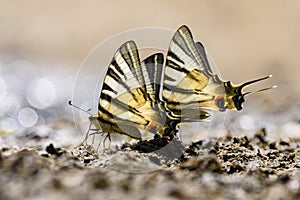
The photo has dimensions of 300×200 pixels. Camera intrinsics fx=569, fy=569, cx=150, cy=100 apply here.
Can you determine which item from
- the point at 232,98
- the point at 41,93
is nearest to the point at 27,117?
the point at 41,93

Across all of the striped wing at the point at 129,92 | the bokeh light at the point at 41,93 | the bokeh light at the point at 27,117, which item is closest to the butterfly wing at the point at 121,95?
the striped wing at the point at 129,92

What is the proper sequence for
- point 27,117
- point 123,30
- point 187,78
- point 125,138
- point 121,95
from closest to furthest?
point 121,95 < point 187,78 < point 125,138 < point 27,117 < point 123,30

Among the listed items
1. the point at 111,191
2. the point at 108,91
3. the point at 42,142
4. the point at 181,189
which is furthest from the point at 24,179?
the point at 42,142

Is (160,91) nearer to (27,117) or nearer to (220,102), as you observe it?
(220,102)

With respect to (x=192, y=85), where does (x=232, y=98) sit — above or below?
below

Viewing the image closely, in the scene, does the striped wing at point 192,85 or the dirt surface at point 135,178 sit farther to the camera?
the striped wing at point 192,85

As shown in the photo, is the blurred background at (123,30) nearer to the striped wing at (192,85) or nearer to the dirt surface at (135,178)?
the striped wing at (192,85)

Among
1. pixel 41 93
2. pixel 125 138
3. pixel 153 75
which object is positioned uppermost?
pixel 153 75

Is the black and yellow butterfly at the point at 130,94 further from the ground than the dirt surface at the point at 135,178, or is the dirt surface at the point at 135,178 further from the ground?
the black and yellow butterfly at the point at 130,94
